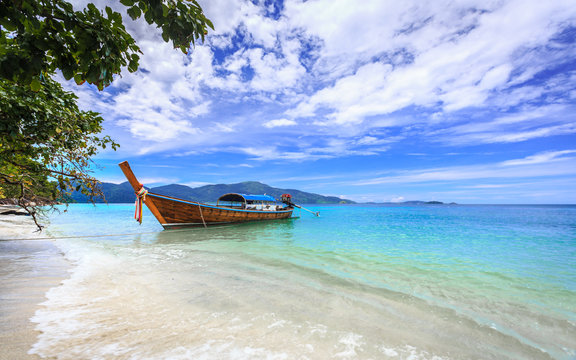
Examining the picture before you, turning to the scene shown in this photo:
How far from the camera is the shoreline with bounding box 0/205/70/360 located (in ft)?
10.0

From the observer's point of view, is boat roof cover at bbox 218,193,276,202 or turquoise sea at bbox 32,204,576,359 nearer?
turquoise sea at bbox 32,204,576,359

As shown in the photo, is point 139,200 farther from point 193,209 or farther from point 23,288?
point 23,288

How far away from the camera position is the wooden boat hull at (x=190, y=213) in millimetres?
19000

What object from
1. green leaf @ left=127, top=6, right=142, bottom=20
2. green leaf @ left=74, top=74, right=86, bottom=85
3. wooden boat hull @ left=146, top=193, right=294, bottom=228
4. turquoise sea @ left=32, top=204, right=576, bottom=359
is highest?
green leaf @ left=127, top=6, right=142, bottom=20

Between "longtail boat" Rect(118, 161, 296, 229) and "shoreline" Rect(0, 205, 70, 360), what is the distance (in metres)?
5.41

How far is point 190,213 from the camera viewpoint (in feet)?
67.5

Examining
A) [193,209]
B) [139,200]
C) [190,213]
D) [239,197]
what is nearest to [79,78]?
[139,200]

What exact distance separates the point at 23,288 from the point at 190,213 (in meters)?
15.7

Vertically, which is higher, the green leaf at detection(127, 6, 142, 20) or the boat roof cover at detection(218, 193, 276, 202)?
the green leaf at detection(127, 6, 142, 20)

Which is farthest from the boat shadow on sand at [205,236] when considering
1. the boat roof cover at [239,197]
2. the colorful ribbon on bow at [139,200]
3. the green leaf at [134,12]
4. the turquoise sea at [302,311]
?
the green leaf at [134,12]

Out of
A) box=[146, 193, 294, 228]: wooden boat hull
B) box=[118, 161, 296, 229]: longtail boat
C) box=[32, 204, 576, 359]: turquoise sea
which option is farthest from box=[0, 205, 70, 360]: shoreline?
box=[146, 193, 294, 228]: wooden boat hull

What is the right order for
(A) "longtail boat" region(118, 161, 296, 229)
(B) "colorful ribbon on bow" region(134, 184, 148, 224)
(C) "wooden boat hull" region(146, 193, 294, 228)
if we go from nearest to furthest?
(B) "colorful ribbon on bow" region(134, 184, 148, 224) → (A) "longtail boat" region(118, 161, 296, 229) → (C) "wooden boat hull" region(146, 193, 294, 228)

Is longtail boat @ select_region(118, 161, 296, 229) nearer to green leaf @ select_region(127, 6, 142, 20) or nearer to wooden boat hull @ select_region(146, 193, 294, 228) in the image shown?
wooden boat hull @ select_region(146, 193, 294, 228)

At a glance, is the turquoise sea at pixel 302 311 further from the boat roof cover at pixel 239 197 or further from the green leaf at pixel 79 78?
the boat roof cover at pixel 239 197
